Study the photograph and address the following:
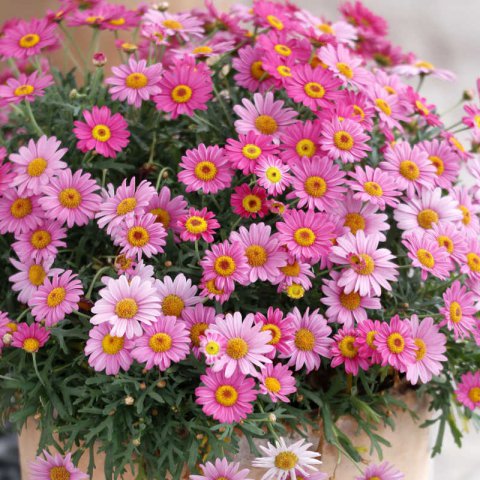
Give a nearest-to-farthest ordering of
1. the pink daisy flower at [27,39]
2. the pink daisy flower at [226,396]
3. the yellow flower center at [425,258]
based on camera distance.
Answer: the pink daisy flower at [226,396] → the yellow flower center at [425,258] → the pink daisy flower at [27,39]

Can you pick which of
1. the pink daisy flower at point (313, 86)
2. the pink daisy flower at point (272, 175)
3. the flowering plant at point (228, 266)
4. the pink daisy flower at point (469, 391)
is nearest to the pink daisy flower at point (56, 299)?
the flowering plant at point (228, 266)

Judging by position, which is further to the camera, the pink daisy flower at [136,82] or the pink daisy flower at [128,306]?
the pink daisy flower at [136,82]

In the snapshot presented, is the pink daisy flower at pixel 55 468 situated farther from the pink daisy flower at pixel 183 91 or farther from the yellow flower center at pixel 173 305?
the pink daisy flower at pixel 183 91

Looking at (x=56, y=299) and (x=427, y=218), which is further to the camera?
(x=427, y=218)

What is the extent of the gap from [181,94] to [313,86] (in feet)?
0.51

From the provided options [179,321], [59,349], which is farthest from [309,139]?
[59,349]

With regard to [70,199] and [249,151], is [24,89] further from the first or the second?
[249,151]

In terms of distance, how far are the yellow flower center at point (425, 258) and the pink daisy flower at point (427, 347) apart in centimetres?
6

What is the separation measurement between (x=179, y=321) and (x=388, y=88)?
18.1 inches

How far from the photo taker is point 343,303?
0.76 m

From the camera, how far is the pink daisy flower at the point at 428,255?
29.8 inches

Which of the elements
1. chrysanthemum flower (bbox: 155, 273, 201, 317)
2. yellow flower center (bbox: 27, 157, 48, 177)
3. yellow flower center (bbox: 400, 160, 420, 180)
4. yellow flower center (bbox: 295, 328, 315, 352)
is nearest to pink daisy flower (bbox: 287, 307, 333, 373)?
yellow flower center (bbox: 295, 328, 315, 352)

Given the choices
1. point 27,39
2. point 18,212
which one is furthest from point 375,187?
point 27,39

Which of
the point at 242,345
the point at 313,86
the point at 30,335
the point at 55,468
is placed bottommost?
the point at 55,468
